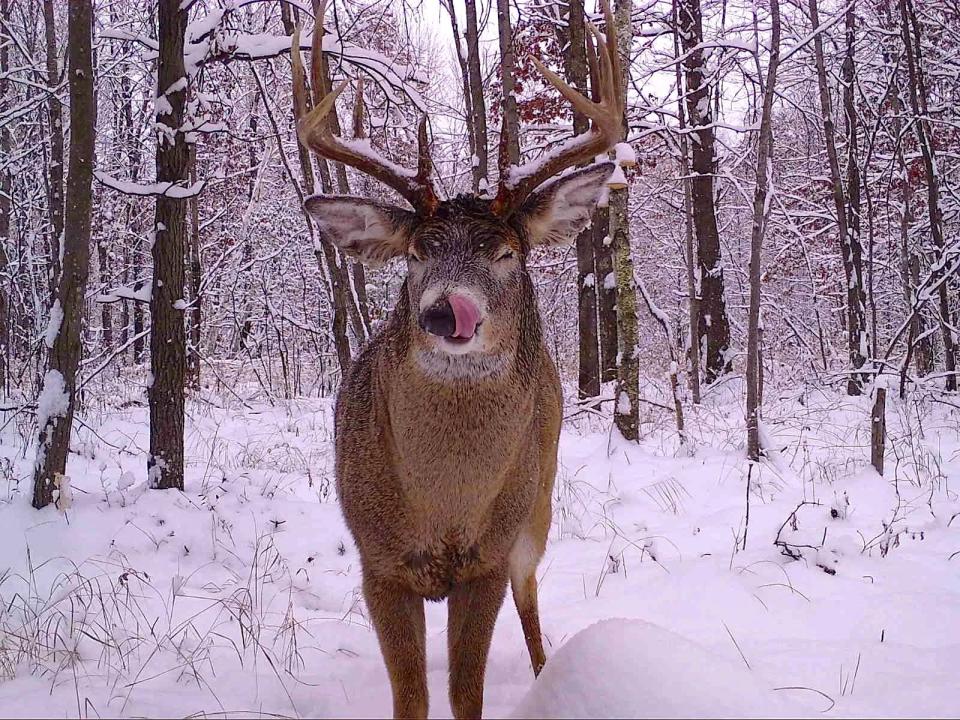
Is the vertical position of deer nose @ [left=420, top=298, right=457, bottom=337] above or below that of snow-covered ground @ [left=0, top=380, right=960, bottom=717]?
above

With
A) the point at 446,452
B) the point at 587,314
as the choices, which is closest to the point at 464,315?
the point at 446,452

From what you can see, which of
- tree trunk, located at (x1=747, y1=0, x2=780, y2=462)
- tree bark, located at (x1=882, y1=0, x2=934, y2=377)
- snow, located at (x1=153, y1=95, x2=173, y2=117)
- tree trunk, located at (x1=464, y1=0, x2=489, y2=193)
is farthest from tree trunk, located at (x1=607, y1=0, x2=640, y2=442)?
tree bark, located at (x1=882, y1=0, x2=934, y2=377)

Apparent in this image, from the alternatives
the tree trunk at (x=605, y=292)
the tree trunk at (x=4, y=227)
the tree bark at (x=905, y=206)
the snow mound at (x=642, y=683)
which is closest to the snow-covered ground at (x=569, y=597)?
the snow mound at (x=642, y=683)

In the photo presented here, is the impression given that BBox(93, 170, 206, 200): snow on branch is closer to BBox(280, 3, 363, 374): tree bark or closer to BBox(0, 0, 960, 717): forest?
BBox(0, 0, 960, 717): forest

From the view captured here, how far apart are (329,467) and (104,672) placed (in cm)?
478

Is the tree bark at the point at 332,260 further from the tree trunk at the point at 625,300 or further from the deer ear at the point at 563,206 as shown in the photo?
the deer ear at the point at 563,206

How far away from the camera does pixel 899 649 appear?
3.12 metres

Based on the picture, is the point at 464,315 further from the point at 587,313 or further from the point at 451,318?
the point at 587,313

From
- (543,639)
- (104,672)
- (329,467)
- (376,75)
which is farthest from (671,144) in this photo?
(104,672)

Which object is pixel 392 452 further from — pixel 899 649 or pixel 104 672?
pixel 899 649

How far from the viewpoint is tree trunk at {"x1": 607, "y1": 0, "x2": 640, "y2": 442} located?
25.8 feet

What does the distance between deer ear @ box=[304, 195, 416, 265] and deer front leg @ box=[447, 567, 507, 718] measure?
4.81 ft

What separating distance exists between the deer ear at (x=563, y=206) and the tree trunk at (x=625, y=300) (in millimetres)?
4517

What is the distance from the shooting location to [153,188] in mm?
5668
